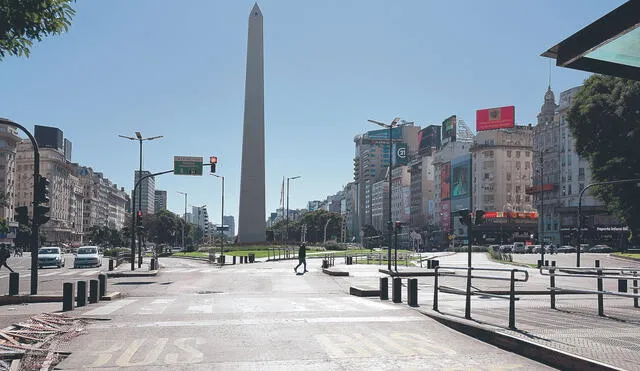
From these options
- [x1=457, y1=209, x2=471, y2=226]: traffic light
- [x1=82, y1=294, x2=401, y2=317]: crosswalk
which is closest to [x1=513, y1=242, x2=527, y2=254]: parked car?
[x1=457, y1=209, x2=471, y2=226]: traffic light

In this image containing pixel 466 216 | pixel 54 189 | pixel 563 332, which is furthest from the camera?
pixel 54 189

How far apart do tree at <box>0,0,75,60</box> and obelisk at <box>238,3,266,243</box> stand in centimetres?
5944

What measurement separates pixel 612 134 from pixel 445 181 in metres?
109

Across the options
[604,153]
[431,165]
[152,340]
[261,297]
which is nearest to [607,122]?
[604,153]

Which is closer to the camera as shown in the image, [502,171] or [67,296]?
[67,296]

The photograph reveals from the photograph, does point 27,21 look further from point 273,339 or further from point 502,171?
point 502,171

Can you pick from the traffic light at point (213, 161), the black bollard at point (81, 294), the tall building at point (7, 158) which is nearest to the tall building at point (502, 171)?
the tall building at point (7, 158)

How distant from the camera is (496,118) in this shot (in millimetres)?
128750

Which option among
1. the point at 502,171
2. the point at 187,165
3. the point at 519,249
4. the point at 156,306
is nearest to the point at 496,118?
the point at 502,171

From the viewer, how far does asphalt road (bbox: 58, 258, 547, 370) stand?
8.25 meters

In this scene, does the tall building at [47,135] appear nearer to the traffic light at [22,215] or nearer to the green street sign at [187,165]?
the green street sign at [187,165]

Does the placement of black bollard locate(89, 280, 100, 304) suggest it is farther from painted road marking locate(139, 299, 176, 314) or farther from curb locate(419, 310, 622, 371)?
curb locate(419, 310, 622, 371)

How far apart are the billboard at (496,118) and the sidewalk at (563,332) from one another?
4603 inches

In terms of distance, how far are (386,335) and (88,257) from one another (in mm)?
34998
